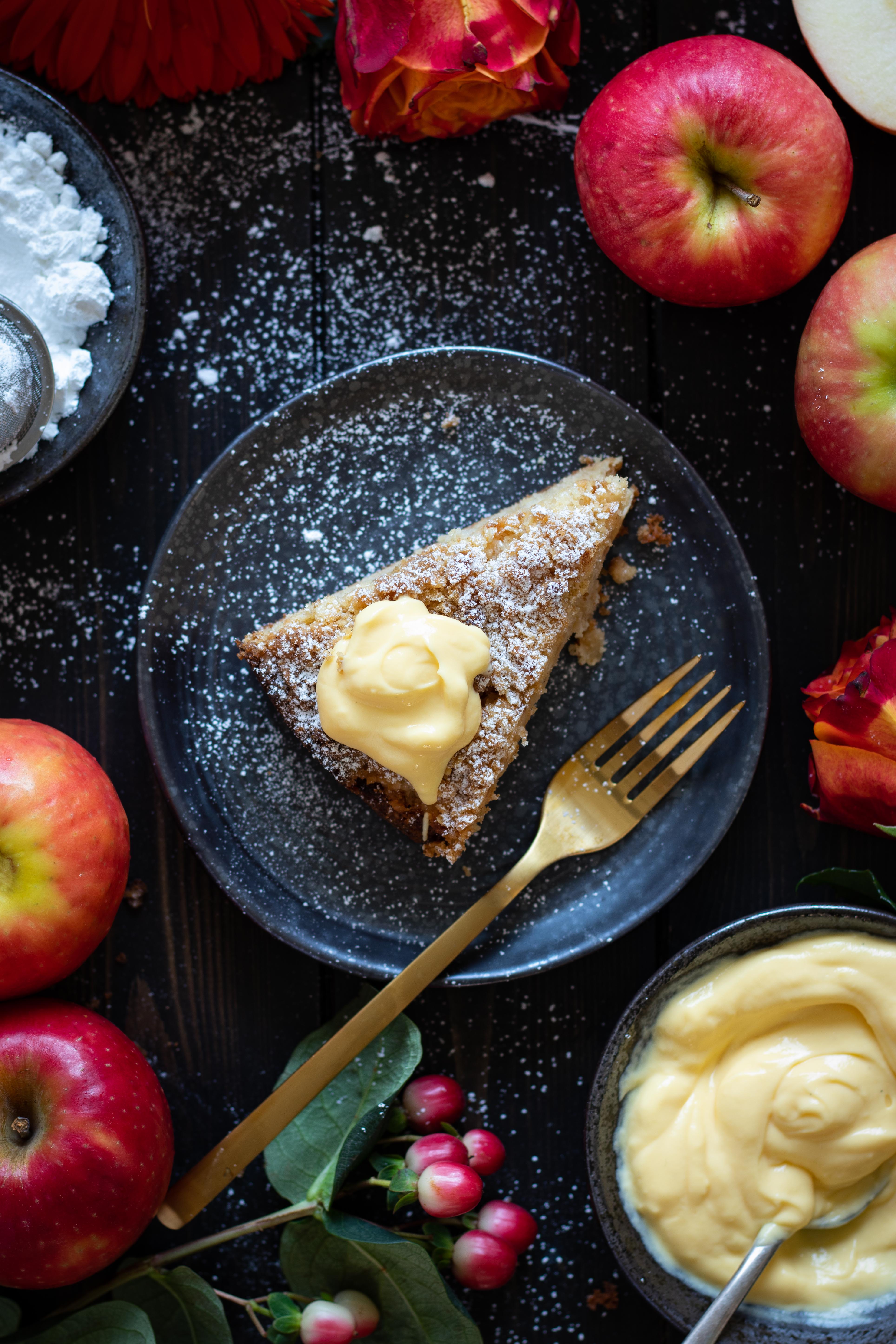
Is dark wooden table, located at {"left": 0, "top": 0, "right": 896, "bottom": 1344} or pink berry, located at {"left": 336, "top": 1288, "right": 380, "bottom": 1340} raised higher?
dark wooden table, located at {"left": 0, "top": 0, "right": 896, "bottom": 1344}

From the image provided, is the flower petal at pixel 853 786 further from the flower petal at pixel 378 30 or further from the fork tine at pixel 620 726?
the flower petal at pixel 378 30

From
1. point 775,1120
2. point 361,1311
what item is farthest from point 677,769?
point 361,1311

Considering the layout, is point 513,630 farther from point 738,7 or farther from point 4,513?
point 738,7

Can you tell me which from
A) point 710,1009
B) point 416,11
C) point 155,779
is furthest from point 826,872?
point 416,11

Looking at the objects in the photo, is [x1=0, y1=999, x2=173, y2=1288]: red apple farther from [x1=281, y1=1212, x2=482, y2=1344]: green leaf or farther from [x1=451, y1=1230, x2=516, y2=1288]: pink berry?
[x1=451, y1=1230, x2=516, y2=1288]: pink berry

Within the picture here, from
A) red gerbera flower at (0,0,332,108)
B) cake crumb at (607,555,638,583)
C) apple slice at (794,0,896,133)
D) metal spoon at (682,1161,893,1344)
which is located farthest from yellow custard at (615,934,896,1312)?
red gerbera flower at (0,0,332,108)

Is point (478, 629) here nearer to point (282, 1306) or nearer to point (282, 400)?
point (282, 400)
